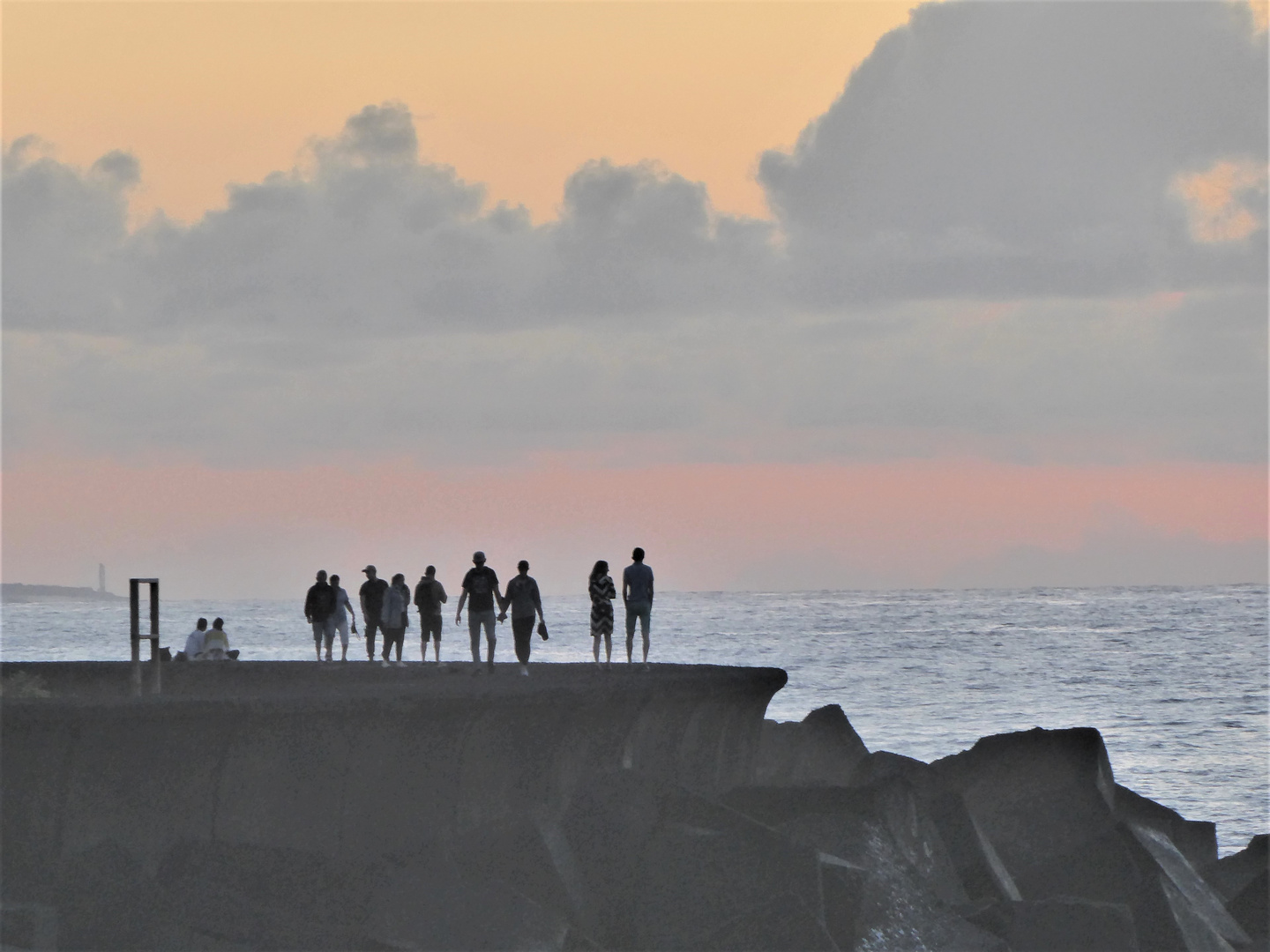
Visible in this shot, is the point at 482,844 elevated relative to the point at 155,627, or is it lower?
lower

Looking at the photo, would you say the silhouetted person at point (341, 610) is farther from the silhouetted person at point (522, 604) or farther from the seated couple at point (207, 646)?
the silhouetted person at point (522, 604)

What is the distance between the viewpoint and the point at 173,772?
966 cm

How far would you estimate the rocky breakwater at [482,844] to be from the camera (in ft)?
30.2

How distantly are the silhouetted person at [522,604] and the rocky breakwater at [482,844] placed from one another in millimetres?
3227

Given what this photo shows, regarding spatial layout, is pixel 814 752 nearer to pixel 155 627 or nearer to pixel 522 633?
pixel 522 633

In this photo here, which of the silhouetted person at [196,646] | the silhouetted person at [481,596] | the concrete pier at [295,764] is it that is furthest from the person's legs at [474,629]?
the concrete pier at [295,764]

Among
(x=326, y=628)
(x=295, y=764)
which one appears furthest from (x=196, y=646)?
(x=295, y=764)

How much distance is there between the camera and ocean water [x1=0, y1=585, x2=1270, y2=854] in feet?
87.4

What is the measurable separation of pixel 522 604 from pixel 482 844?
510 centimetres

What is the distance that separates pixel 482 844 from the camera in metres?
9.93

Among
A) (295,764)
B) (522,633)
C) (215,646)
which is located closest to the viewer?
(295,764)

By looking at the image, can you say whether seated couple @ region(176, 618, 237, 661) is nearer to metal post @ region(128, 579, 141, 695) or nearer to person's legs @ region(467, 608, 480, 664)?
person's legs @ region(467, 608, 480, 664)

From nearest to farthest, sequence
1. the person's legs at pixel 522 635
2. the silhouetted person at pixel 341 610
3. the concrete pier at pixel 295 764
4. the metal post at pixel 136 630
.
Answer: the concrete pier at pixel 295 764
the metal post at pixel 136 630
the person's legs at pixel 522 635
the silhouetted person at pixel 341 610

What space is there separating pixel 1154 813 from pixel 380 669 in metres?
6.90
